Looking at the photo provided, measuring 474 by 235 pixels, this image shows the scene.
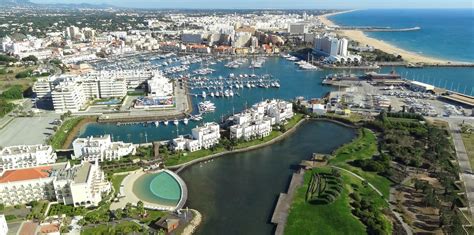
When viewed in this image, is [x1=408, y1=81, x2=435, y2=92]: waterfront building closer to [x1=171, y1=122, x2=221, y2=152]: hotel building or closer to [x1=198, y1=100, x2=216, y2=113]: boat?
[x1=198, y1=100, x2=216, y2=113]: boat

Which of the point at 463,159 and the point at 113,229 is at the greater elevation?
Answer: the point at 463,159

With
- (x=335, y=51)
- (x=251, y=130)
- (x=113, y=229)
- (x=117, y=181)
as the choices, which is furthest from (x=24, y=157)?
→ (x=335, y=51)

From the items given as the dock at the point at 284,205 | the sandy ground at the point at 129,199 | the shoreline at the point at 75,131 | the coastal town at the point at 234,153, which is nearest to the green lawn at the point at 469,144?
the coastal town at the point at 234,153

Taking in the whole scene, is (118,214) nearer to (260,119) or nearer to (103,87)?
(260,119)


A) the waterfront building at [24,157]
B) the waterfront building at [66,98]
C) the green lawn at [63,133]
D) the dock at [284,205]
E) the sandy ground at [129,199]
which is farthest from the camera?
the waterfront building at [66,98]

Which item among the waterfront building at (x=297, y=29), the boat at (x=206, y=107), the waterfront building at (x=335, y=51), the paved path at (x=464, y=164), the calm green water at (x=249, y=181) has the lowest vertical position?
the calm green water at (x=249, y=181)

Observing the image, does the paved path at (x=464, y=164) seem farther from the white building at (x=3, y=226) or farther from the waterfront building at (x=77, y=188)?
the white building at (x=3, y=226)
